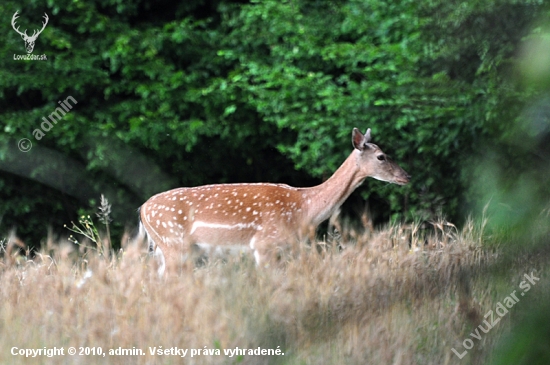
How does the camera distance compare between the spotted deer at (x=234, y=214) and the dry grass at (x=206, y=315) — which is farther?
the spotted deer at (x=234, y=214)

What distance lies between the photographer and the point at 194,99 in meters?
9.55

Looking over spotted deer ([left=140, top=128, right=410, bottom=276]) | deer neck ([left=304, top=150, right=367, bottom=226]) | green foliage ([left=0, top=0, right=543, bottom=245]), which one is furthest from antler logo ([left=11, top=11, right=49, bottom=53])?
deer neck ([left=304, top=150, right=367, bottom=226])

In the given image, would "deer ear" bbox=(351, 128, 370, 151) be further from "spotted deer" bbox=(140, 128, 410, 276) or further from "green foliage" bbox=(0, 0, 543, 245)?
"green foliage" bbox=(0, 0, 543, 245)

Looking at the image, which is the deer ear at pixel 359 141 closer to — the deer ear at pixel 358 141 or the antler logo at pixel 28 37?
the deer ear at pixel 358 141

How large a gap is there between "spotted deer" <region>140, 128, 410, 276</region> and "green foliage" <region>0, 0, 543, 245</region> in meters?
1.54

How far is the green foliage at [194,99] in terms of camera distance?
8.77m

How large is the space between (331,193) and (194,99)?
3.36 meters

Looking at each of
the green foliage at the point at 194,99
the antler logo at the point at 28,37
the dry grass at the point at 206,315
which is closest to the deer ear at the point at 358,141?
the green foliage at the point at 194,99

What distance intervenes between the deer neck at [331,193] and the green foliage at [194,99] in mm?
1098

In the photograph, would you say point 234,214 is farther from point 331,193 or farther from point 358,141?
point 358,141

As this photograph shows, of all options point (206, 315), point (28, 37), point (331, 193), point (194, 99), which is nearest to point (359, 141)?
point (331, 193)

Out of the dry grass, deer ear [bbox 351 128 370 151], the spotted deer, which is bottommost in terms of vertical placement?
the spotted deer

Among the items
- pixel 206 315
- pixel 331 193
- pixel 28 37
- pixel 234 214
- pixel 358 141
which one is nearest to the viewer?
pixel 206 315

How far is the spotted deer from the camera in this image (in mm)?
6465
